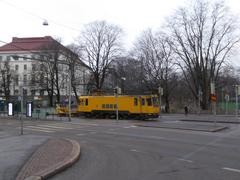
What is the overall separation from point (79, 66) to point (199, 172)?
64.9 m

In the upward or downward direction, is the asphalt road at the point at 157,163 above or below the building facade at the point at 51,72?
below

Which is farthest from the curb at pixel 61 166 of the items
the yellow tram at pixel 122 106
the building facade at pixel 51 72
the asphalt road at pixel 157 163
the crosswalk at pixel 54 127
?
the building facade at pixel 51 72

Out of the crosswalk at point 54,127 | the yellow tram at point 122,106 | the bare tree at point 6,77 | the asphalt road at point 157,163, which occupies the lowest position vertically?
the asphalt road at point 157,163

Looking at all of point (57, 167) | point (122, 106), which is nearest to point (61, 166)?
point (57, 167)

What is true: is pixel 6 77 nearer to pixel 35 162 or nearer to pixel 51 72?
pixel 51 72

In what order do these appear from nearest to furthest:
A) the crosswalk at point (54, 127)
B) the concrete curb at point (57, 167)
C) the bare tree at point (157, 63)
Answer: the concrete curb at point (57, 167) < the crosswalk at point (54, 127) < the bare tree at point (157, 63)

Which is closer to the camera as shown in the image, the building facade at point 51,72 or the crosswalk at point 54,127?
the crosswalk at point 54,127

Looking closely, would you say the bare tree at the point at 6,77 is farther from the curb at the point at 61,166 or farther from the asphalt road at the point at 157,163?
the curb at the point at 61,166

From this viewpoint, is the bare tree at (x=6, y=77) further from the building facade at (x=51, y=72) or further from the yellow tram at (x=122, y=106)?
the yellow tram at (x=122, y=106)

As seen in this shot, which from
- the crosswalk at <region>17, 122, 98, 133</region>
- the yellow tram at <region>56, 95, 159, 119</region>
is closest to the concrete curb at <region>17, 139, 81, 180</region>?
the crosswalk at <region>17, 122, 98, 133</region>

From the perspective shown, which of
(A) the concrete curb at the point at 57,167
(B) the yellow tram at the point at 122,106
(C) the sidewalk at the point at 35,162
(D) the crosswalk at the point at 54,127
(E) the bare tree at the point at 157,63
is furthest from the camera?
(E) the bare tree at the point at 157,63

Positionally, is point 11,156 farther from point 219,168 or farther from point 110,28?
point 110,28

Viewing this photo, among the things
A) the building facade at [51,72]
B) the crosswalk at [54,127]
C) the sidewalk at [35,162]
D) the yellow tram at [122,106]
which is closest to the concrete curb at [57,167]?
the sidewalk at [35,162]

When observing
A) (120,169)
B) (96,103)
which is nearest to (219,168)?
(120,169)
